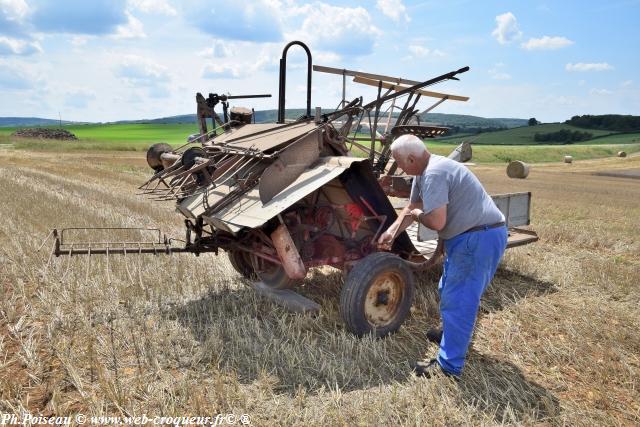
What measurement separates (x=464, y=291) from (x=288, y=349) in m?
1.40

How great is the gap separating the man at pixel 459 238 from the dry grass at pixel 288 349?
250 millimetres

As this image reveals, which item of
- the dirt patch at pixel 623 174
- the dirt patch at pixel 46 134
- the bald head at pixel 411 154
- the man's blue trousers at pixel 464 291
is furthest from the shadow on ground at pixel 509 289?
the dirt patch at pixel 46 134

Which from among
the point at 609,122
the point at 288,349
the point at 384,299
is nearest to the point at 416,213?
the point at 384,299

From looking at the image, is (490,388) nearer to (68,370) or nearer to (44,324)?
(68,370)

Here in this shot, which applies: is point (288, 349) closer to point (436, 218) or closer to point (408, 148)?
point (436, 218)

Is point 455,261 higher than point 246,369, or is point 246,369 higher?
point 455,261

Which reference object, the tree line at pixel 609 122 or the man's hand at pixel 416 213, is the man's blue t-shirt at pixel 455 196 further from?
the tree line at pixel 609 122

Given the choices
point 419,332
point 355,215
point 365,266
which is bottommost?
point 419,332

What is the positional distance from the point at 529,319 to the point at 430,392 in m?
1.90

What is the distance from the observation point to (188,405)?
3.15 meters

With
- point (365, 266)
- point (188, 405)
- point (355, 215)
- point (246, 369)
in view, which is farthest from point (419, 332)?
point (188, 405)

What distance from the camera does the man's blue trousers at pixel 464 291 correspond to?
3.62 metres

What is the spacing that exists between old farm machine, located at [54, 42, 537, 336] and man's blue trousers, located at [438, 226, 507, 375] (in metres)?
0.74

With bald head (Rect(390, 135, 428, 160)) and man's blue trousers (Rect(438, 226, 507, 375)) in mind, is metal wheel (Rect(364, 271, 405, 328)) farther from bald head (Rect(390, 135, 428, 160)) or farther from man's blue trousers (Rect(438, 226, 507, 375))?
bald head (Rect(390, 135, 428, 160))
